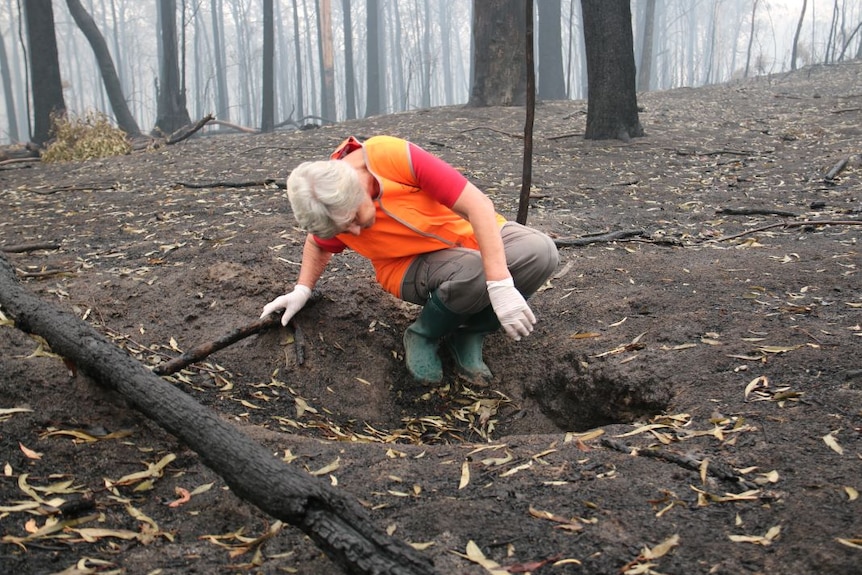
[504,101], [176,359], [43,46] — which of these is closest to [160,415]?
[176,359]

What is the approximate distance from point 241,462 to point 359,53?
51222 mm

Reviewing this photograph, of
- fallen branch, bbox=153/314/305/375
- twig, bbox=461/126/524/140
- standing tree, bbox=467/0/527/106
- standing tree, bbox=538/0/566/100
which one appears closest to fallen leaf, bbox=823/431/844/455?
fallen branch, bbox=153/314/305/375

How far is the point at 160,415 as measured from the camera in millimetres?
2201

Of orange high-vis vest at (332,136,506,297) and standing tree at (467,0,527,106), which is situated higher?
standing tree at (467,0,527,106)

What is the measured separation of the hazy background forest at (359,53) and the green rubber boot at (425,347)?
1399cm

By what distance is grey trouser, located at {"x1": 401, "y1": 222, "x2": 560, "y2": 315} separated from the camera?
316cm

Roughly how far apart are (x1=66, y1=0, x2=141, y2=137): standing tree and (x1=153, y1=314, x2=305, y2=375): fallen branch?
10732 millimetres

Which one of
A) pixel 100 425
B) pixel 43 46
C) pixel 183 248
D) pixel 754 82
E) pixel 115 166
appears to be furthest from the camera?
pixel 754 82

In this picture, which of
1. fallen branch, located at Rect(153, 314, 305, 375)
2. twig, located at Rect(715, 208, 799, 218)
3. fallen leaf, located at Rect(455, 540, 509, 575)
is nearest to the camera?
fallen leaf, located at Rect(455, 540, 509, 575)

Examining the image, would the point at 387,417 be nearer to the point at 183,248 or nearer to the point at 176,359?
the point at 176,359

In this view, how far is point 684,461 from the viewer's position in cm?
221

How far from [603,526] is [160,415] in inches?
51.2

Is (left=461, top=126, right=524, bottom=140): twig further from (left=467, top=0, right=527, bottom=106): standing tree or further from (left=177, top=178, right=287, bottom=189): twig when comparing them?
(left=177, top=178, right=287, bottom=189): twig

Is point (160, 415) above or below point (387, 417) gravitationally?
above
